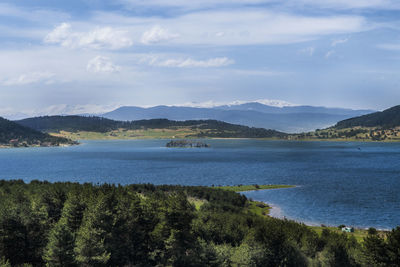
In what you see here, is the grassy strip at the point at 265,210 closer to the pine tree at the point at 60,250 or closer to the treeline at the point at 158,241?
the treeline at the point at 158,241

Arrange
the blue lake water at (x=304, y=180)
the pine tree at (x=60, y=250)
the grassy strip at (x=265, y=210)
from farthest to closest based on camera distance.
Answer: the blue lake water at (x=304, y=180) < the grassy strip at (x=265, y=210) < the pine tree at (x=60, y=250)

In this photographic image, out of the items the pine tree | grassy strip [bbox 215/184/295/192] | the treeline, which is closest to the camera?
the pine tree

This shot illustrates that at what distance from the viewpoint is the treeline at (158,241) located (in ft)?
124

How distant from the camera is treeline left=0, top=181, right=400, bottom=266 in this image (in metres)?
37.7

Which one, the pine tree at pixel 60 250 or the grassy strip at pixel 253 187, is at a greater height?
the pine tree at pixel 60 250

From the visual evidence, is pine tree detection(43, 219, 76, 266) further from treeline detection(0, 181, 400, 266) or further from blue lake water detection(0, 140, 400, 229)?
blue lake water detection(0, 140, 400, 229)

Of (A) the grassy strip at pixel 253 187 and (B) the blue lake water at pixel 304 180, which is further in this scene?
(A) the grassy strip at pixel 253 187

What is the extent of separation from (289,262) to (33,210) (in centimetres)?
3061

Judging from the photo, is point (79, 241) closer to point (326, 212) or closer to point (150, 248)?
point (150, 248)

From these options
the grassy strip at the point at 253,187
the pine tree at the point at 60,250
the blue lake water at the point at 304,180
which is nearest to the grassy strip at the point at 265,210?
the grassy strip at the point at 253,187

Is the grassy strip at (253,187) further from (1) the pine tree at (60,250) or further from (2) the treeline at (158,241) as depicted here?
(1) the pine tree at (60,250)

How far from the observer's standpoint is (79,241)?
123ft

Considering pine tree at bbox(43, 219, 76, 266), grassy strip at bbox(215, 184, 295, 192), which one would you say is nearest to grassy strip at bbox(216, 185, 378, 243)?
grassy strip at bbox(215, 184, 295, 192)

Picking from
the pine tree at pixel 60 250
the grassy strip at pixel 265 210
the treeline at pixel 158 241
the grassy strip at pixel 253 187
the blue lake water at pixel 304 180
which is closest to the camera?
the pine tree at pixel 60 250
